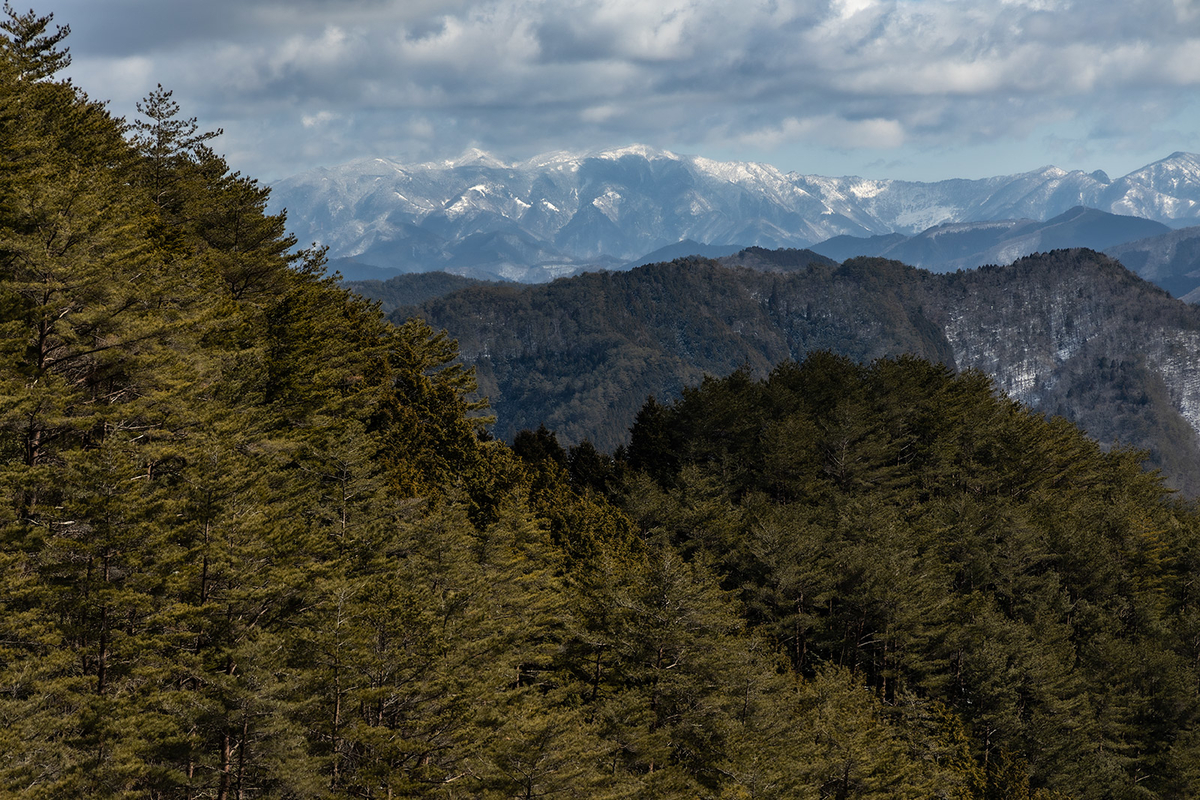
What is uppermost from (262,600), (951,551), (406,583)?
(262,600)

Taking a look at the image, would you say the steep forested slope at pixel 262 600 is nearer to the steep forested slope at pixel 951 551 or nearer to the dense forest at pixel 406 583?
the dense forest at pixel 406 583

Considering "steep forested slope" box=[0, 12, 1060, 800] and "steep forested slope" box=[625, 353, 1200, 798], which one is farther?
"steep forested slope" box=[625, 353, 1200, 798]

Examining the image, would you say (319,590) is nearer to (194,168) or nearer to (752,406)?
(194,168)

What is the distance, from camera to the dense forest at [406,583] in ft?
80.8

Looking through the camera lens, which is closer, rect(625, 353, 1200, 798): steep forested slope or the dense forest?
the dense forest

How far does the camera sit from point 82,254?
27906mm

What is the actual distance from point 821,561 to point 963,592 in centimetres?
2200

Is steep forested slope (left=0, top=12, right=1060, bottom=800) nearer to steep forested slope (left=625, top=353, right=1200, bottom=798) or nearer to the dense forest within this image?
the dense forest

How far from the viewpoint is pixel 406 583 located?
34.3 meters

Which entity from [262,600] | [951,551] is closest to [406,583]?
[262,600]

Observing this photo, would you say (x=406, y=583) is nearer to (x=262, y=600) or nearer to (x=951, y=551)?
(x=262, y=600)

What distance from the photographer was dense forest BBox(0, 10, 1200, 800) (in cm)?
2464

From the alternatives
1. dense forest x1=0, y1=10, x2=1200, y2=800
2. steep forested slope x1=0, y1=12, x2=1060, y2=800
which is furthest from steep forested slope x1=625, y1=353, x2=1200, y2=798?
steep forested slope x1=0, y1=12, x2=1060, y2=800

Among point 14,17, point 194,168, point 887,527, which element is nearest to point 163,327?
point 14,17
